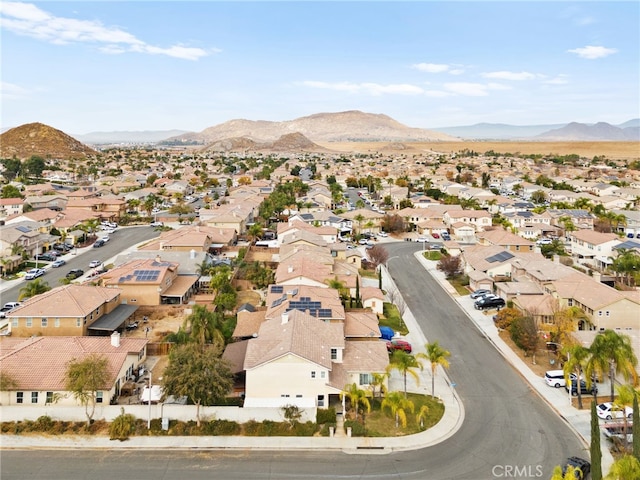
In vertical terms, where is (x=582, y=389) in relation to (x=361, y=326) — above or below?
below

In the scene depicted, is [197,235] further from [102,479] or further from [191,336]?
[102,479]

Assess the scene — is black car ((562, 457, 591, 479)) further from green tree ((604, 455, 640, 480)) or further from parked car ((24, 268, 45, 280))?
parked car ((24, 268, 45, 280))

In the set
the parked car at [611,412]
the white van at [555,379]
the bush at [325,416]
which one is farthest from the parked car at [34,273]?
the parked car at [611,412]

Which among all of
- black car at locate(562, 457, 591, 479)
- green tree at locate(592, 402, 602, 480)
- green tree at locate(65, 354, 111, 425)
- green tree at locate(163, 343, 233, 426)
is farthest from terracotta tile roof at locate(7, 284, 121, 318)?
green tree at locate(592, 402, 602, 480)

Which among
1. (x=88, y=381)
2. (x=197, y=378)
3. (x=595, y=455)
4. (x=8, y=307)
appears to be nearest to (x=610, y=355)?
(x=595, y=455)

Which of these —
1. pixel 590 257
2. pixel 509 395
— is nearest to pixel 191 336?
pixel 509 395

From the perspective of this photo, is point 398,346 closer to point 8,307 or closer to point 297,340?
point 297,340
